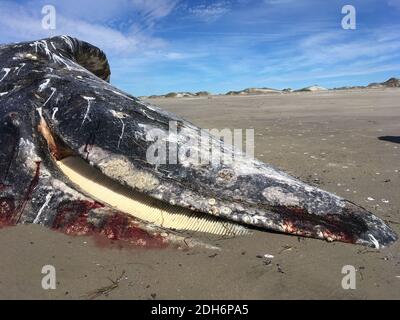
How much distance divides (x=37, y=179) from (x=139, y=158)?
0.81 m

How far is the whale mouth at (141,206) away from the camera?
365cm

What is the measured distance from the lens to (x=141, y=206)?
12.5ft

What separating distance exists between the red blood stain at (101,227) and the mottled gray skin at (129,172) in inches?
1.3

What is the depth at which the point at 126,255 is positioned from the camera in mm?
3381

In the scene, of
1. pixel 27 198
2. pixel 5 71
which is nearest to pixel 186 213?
pixel 27 198

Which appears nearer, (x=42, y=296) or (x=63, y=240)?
(x=42, y=296)

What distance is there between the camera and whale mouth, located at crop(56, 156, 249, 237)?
144 inches

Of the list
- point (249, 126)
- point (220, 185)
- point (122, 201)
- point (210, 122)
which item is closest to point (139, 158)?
point (122, 201)

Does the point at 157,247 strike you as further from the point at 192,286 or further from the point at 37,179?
the point at 37,179

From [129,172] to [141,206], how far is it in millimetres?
280

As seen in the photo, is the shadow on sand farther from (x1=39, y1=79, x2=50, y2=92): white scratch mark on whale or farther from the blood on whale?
the blood on whale

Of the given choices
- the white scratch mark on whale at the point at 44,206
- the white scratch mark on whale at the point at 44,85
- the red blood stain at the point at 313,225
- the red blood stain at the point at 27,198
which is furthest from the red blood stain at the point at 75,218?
the red blood stain at the point at 313,225

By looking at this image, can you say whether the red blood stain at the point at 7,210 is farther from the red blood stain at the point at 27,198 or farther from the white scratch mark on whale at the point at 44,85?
the white scratch mark on whale at the point at 44,85

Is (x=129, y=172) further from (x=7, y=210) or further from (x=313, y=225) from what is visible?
(x=313, y=225)
